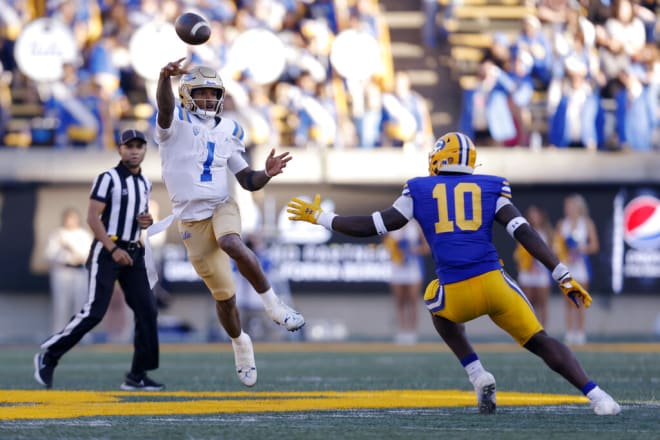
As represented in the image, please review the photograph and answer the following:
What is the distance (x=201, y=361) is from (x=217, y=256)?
14.1 ft

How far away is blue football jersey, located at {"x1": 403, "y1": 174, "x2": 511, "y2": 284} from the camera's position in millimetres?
6301

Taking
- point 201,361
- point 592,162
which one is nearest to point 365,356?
point 201,361

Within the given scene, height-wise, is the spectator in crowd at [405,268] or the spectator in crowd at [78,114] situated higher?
the spectator in crowd at [78,114]

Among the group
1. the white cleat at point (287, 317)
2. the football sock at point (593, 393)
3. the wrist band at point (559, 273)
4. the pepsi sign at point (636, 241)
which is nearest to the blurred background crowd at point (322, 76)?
the pepsi sign at point (636, 241)

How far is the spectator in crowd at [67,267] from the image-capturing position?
16312mm

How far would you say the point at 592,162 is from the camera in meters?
17.3

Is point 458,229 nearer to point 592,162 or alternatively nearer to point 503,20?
point 592,162

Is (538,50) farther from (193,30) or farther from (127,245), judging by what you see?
(193,30)

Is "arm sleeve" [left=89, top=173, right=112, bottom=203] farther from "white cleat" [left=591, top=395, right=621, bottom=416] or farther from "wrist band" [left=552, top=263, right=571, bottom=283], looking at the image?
"white cleat" [left=591, top=395, right=621, bottom=416]

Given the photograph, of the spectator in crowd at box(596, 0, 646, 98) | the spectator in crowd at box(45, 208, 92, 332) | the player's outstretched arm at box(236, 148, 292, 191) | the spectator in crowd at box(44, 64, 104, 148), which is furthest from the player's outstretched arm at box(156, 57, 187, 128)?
the spectator in crowd at box(596, 0, 646, 98)

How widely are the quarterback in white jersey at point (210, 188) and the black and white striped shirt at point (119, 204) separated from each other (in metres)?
0.92

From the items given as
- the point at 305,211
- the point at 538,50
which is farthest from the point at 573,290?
the point at 538,50

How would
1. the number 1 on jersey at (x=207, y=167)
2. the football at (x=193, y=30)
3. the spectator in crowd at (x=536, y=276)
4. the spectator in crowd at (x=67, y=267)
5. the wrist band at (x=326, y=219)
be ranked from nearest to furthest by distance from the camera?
1. the wrist band at (x=326, y=219)
2. the football at (x=193, y=30)
3. the number 1 on jersey at (x=207, y=167)
4. the spectator in crowd at (x=536, y=276)
5. the spectator in crowd at (x=67, y=267)

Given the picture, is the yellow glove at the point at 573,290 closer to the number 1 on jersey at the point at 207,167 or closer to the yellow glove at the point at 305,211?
the yellow glove at the point at 305,211
